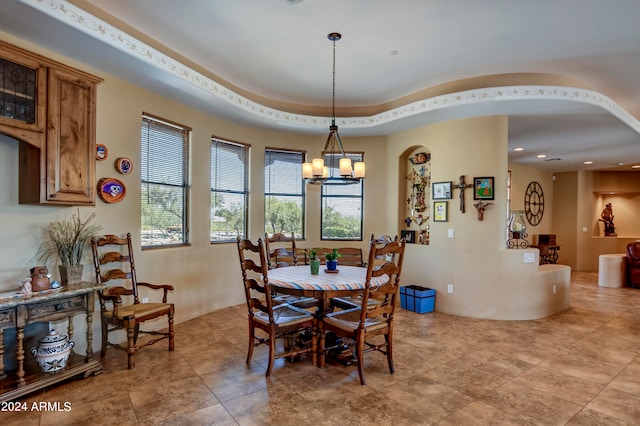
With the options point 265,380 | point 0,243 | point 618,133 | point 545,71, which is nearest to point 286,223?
point 265,380

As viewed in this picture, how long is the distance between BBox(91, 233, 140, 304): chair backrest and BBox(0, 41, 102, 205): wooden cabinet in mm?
446

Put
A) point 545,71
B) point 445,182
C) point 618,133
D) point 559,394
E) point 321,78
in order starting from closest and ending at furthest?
point 559,394
point 545,71
point 321,78
point 445,182
point 618,133

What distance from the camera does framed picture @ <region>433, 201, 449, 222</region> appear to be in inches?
198

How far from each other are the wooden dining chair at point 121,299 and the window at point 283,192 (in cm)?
230

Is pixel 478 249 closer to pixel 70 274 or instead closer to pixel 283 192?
pixel 283 192

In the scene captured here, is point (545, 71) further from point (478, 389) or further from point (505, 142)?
point (478, 389)

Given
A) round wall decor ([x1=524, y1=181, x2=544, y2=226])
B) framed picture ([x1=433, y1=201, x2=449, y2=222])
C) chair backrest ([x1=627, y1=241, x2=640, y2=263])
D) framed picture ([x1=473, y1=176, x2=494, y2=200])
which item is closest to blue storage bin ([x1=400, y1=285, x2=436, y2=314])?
framed picture ([x1=433, y1=201, x2=449, y2=222])

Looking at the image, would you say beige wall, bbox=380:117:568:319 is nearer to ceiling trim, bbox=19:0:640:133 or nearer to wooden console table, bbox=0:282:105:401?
ceiling trim, bbox=19:0:640:133

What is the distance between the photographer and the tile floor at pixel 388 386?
92.3 inches

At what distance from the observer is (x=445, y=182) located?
506cm

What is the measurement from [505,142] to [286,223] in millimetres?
3490

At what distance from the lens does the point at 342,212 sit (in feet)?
19.9

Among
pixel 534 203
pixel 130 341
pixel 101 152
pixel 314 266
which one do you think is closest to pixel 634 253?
pixel 534 203

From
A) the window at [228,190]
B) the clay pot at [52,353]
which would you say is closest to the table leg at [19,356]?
the clay pot at [52,353]
